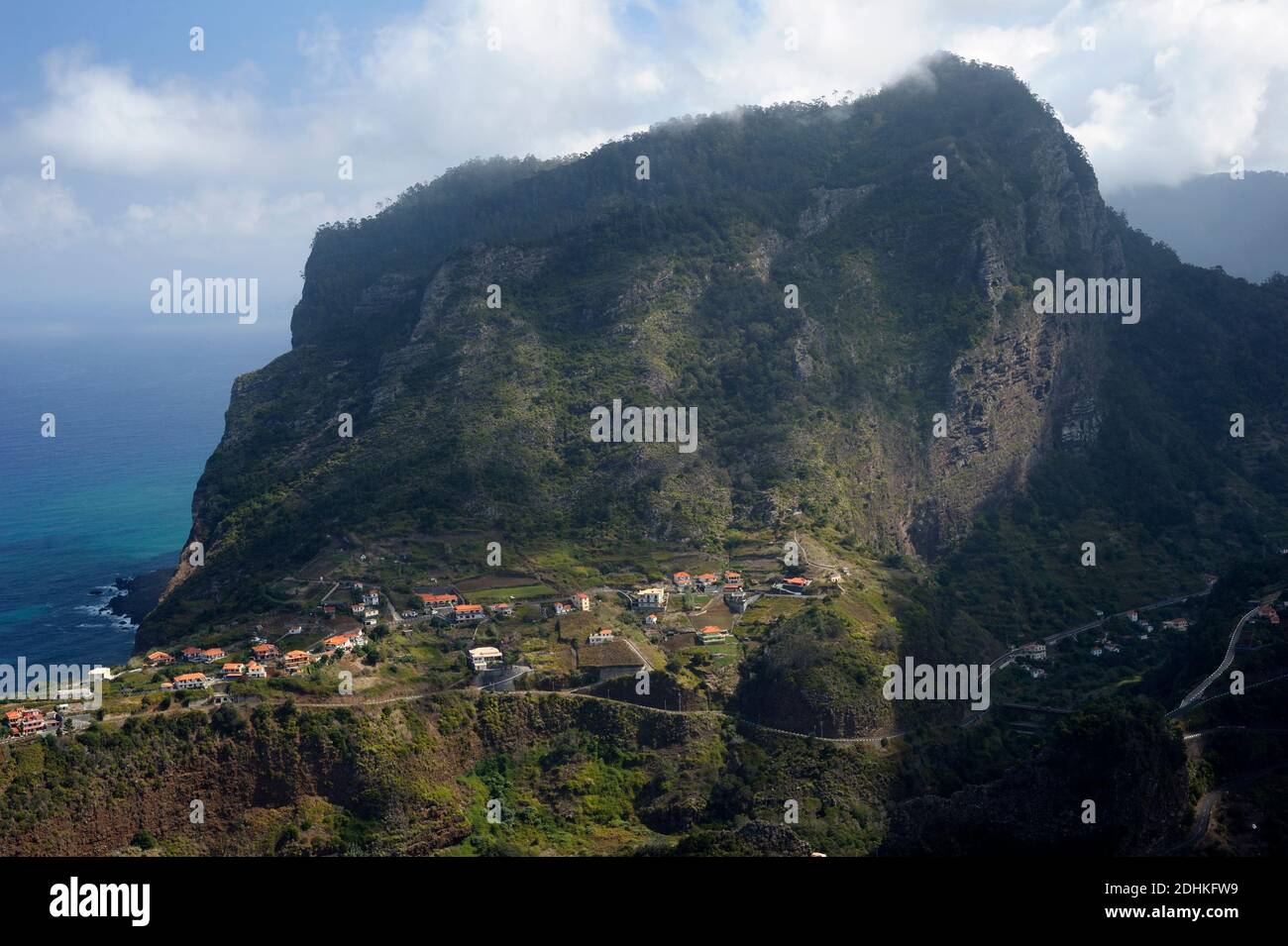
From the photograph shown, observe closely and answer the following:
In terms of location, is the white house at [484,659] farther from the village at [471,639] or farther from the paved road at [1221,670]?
the paved road at [1221,670]

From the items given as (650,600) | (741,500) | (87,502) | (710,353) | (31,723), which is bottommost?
(31,723)

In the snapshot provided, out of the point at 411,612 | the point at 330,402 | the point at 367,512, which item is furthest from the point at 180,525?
the point at 411,612

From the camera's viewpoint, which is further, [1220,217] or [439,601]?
[1220,217]

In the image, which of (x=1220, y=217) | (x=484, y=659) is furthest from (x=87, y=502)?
(x=1220, y=217)

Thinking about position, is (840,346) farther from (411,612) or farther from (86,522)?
(86,522)

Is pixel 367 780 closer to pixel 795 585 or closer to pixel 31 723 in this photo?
pixel 31 723
